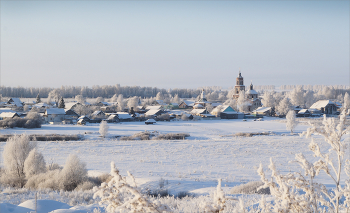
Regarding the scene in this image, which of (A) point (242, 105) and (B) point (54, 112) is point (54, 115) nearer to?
(B) point (54, 112)

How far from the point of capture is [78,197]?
10.7m

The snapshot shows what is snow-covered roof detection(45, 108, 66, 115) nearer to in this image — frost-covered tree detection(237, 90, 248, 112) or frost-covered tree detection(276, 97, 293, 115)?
frost-covered tree detection(237, 90, 248, 112)

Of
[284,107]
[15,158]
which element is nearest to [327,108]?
[284,107]

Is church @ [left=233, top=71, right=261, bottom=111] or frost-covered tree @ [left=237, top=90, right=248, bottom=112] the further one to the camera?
church @ [left=233, top=71, right=261, bottom=111]

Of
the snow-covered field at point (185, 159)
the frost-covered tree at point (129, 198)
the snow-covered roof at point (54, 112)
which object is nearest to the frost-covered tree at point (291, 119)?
the snow-covered field at point (185, 159)

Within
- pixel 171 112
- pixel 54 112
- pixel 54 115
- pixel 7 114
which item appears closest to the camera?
pixel 7 114

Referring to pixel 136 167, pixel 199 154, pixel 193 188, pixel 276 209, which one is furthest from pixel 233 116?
pixel 276 209

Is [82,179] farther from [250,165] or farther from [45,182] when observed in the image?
[250,165]

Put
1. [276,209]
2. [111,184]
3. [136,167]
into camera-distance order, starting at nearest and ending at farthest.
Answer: [111,184] → [276,209] → [136,167]

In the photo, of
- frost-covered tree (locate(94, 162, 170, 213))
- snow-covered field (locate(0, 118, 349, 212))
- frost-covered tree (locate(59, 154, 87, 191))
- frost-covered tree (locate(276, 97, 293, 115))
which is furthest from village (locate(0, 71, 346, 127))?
frost-covered tree (locate(94, 162, 170, 213))

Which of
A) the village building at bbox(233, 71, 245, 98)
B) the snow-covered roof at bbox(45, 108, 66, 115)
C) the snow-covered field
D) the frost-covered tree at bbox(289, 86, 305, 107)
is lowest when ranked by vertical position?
the snow-covered field

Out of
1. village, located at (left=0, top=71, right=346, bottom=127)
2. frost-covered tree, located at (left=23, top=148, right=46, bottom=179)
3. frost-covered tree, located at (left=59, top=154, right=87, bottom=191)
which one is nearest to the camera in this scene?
frost-covered tree, located at (left=59, top=154, right=87, bottom=191)

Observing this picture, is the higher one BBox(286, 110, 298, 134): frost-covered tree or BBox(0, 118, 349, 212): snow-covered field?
BBox(286, 110, 298, 134): frost-covered tree

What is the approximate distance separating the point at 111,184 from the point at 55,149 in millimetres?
26605
